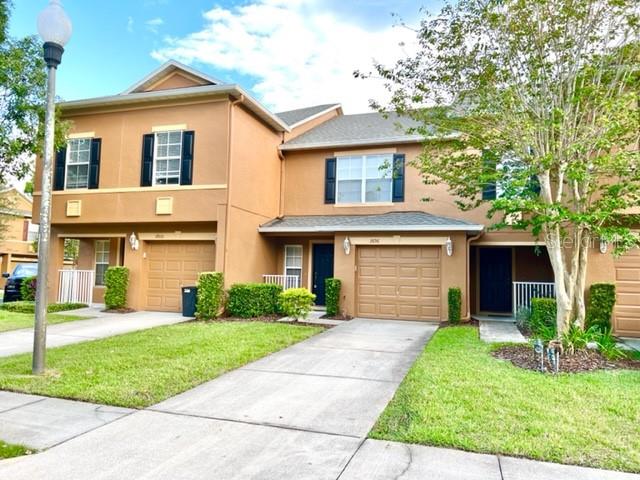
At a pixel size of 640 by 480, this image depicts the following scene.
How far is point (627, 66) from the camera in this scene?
8.20 metres

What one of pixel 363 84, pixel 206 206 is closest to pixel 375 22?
pixel 363 84

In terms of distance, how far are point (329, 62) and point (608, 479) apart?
13188 mm

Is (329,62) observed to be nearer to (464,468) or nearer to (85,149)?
(85,149)

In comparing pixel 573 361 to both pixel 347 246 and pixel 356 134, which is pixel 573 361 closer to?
pixel 347 246

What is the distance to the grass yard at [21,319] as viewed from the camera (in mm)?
10570

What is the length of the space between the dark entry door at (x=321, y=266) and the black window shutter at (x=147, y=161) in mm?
5751

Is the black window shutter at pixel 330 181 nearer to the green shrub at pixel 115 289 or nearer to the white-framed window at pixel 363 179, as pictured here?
the white-framed window at pixel 363 179

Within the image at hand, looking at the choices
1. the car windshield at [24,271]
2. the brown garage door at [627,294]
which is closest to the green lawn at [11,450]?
the brown garage door at [627,294]

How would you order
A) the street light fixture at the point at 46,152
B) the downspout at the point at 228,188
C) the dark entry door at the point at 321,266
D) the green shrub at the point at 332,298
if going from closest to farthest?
the street light fixture at the point at 46,152, the downspout at the point at 228,188, the green shrub at the point at 332,298, the dark entry door at the point at 321,266

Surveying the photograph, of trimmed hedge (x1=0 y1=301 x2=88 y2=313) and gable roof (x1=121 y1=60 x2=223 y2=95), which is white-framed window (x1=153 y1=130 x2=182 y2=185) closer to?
gable roof (x1=121 y1=60 x2=223 y2=95)

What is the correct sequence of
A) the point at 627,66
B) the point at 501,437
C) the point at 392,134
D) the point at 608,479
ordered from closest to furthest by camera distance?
the point at 608,479 → the point at 501,437 → the point at 627,66 → the point at 392,134

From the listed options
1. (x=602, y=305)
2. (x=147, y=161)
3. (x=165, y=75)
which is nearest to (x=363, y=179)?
(x=147, y=161)

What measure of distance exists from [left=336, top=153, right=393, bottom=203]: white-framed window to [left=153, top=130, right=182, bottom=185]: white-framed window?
5196mm

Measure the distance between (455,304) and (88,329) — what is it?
370 inches
